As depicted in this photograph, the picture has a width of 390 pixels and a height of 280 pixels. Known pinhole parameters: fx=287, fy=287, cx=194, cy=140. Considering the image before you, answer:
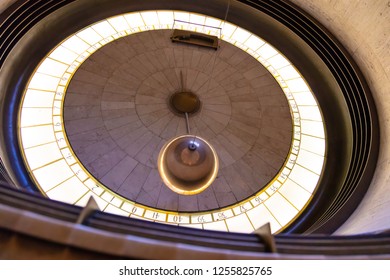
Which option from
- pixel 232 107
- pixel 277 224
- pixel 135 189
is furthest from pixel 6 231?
pixel 232 107

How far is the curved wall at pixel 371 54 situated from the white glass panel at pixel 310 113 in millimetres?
801

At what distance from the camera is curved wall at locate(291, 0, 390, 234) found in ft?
8.84

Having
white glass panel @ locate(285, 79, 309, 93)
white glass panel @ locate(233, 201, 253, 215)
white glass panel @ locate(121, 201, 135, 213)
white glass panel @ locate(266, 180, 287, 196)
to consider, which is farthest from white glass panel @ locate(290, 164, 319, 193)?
→ white glass panel @ locate(121, 201, 135, 213)

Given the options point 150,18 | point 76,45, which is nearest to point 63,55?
point 76,45

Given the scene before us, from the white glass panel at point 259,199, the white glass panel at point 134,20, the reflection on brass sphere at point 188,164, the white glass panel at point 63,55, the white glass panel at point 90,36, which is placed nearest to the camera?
the reflection on brass sphere at point 188,164

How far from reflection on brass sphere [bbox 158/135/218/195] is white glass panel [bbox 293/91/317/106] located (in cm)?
290

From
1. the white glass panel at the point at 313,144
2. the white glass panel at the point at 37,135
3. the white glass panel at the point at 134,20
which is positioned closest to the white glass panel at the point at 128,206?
the white glass panel at the point at 37,135

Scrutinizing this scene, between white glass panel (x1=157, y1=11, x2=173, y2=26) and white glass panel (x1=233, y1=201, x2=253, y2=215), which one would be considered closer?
white glass panel (x1=233, y1=201, x2=253, y2=215)

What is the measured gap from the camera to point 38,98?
3.78 meters

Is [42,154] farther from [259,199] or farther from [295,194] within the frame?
[295,194]

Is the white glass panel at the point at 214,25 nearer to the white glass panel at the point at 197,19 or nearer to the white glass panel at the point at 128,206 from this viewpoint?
the white glass panel at the point at 197,19

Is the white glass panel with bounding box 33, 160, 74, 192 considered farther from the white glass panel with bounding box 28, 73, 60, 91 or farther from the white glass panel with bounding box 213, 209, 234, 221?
the white glass panel with bounding box 213, 209, 234, 221

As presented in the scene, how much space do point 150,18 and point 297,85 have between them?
2.71 metres

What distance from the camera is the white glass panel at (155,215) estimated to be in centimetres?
317
